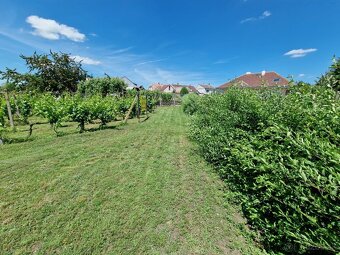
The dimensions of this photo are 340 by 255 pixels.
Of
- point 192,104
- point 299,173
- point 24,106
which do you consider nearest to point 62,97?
point 24,106

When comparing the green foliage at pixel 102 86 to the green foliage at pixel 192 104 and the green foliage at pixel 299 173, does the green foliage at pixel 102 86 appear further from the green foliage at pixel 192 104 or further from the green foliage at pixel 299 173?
the green foliage at pixel 299 173

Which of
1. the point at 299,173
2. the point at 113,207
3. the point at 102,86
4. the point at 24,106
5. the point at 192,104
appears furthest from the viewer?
the point at 102,86

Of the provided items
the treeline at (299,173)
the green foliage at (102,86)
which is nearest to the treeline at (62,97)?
the green foliage at (102,86)

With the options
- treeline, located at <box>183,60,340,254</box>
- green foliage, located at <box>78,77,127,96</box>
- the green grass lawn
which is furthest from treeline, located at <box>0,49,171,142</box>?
treeline, located at <box>183,60,340,254</box>

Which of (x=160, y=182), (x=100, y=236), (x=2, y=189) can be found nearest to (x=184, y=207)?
(x=160, y=182)

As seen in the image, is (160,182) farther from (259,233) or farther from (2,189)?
(2,189)

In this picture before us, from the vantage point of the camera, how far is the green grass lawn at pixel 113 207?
2.61 metres

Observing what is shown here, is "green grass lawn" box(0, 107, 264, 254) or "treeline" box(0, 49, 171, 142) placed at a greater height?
"treeline" box(0, 49, 171, 142)

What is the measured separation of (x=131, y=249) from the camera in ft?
8.27

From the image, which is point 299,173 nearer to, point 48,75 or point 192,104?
point 192,104

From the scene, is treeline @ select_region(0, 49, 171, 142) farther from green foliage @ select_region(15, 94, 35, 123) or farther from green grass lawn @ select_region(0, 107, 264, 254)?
green grass lawn @ select_region(0, 107, 264, 254)

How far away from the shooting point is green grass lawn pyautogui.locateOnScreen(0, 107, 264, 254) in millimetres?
2611

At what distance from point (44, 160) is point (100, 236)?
11.6ft

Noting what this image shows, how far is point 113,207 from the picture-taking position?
3348mm
